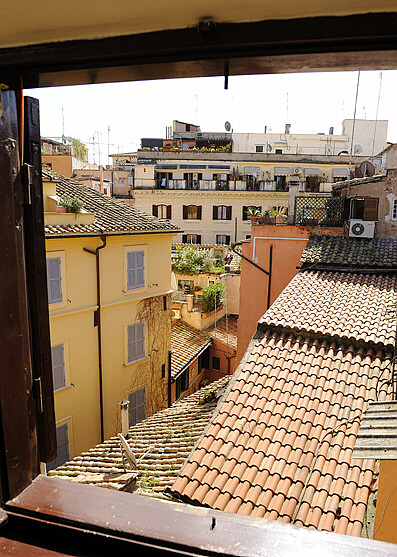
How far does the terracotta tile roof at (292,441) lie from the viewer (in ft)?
13.3

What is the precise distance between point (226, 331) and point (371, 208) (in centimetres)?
734

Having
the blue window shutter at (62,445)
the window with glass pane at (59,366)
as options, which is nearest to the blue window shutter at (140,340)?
the window with glass pane at (59,366)

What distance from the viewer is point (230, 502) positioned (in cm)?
409

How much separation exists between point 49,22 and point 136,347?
1111 cm

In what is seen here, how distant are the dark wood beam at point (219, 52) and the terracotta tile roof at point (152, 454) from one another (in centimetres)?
466

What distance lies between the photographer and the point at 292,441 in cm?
482

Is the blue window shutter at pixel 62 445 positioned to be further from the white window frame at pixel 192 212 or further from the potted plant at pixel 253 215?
the white window frame at pixel 192 212

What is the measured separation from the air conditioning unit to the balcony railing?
79cm

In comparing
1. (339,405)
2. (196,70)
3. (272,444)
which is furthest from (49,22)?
(339,405)

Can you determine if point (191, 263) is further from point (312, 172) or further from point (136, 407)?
point (312, 172)

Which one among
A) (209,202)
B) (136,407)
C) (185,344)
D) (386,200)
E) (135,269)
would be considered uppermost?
(386,200)

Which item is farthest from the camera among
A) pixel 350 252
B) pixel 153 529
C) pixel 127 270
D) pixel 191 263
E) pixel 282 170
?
pixel 282 170

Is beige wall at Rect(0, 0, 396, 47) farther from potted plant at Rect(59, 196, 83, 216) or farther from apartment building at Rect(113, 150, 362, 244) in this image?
apartment building at Rect(113, 150, 362, 244)

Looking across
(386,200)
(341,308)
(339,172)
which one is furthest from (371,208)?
(339,172)
